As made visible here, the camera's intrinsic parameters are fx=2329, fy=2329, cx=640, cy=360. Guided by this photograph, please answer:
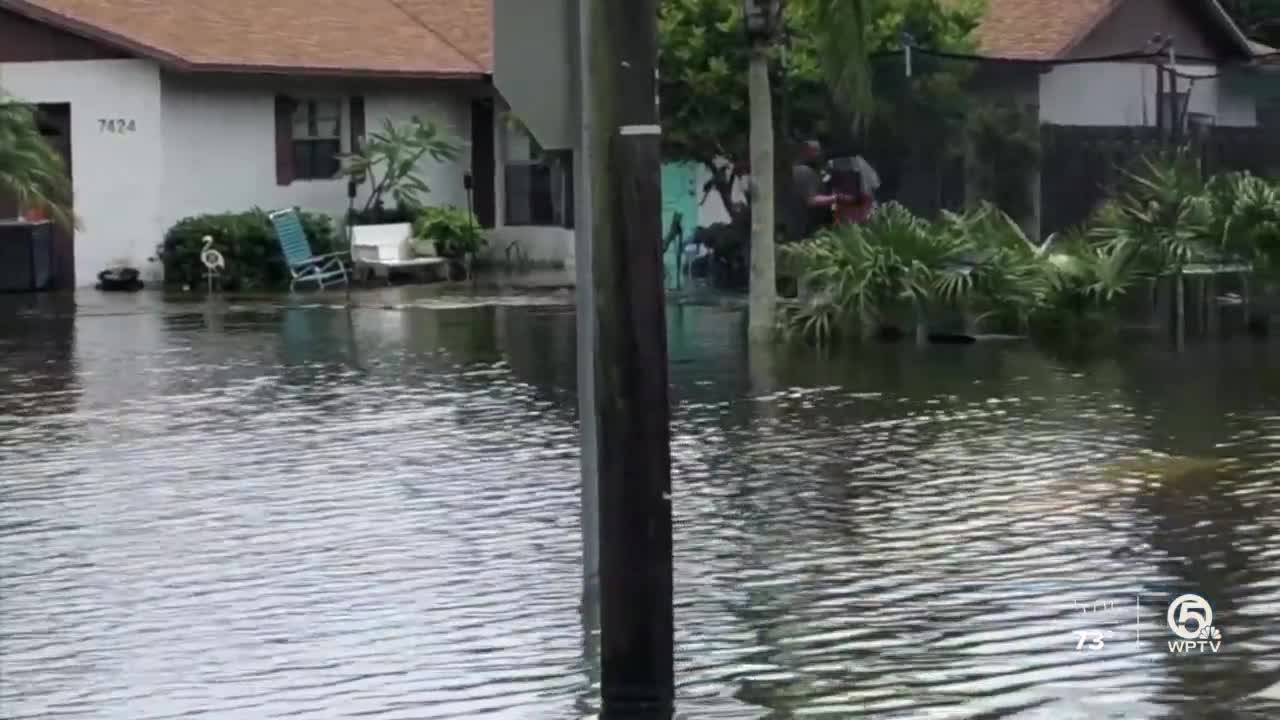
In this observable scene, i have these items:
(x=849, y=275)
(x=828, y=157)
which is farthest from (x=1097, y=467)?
(x=828, y=157)

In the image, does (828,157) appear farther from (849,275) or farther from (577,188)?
(577,188)

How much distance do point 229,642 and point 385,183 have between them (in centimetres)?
2364

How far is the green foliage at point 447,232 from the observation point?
32.0 meters

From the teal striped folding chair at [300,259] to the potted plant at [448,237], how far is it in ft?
4.40

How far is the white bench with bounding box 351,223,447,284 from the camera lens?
31094mm

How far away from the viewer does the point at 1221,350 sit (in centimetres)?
1925

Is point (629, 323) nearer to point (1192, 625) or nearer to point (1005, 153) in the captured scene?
point (1192, 625)

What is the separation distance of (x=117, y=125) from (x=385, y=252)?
12.9 feet

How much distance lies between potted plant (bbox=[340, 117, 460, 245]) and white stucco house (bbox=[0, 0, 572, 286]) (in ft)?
2.42

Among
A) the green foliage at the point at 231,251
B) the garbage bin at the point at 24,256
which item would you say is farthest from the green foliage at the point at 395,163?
the garbage bin at the point at 24,256

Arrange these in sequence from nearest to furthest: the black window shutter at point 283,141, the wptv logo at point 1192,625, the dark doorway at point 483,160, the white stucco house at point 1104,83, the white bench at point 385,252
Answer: the wptv logo at point 1192,625
the white stucco house at point 1104,83
the white bench at point 385,252
the black window shutter at point 283,141
the dark doorway at point 483,160

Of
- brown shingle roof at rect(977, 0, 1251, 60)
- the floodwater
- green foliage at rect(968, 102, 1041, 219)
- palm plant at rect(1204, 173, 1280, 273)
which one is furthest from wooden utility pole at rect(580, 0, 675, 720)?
brown shingle roof at rect(977, 0, 1251, 60)

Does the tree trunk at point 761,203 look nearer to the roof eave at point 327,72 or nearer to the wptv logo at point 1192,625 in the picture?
the wptv logo at point 1192,625

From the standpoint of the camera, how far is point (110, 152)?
1227 inches
